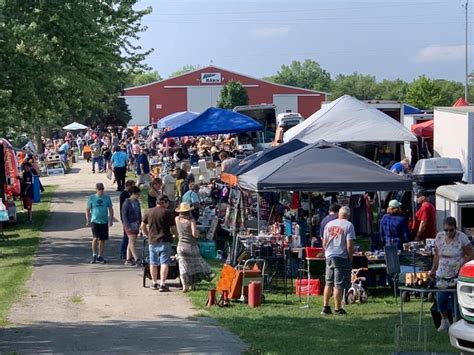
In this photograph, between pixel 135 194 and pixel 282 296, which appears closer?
pixel 282 296

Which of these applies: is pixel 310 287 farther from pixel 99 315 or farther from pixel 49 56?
pixel 49 56

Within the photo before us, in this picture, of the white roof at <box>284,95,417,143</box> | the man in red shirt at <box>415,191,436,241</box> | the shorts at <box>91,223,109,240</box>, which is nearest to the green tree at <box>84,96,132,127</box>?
the white roof at <box>284,95,417,143</box>

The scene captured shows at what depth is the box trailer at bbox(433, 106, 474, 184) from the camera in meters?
23.2

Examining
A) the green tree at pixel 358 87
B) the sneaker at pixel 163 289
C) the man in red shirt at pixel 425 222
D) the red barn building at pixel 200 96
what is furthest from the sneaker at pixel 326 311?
the green tree at pixel 358 87

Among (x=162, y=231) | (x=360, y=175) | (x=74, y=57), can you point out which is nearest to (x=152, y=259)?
(x=162, y=231)

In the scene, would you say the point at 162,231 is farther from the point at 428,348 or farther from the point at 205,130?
the point at 205,130

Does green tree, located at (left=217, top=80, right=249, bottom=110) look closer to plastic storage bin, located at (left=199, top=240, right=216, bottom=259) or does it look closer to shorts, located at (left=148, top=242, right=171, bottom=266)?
plastic storage bin, located at (left=199, top=240, right=216, bottom=259)

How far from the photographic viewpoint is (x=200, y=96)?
92.3m

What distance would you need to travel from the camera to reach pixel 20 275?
18.0 meters

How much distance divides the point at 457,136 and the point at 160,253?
10790mm

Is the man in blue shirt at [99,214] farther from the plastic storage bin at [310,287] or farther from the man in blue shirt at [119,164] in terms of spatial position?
the man in blue shirt at [119,164]

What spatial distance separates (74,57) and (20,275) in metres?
5.61

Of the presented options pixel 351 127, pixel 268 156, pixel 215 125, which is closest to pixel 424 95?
pixel 215 125

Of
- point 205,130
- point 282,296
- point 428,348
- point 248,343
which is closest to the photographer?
point 428,348
